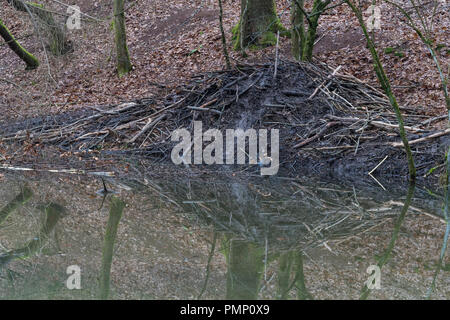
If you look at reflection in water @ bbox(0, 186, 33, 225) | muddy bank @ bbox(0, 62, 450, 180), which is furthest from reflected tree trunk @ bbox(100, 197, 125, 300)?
muddy bank @ bbox(0, 62, 450, 180)

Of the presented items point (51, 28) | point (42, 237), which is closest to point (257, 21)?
point (51, 28)

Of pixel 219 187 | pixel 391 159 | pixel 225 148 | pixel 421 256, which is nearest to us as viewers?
pixel 421 256

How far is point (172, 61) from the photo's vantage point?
1720 cm

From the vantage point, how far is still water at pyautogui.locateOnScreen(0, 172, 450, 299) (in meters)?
4.64

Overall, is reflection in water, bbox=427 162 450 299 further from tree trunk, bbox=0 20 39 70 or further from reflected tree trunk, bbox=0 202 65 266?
tree trunk, bbox=0 20 39 70

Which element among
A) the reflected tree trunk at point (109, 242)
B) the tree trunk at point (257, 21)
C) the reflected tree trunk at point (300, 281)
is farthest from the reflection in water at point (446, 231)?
the tree trunk at point (257, 21)

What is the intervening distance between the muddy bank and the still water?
1150 millimetres

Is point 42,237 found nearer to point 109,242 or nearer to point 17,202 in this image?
point 109,242

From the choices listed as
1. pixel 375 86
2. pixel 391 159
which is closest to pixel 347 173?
pixel 391 159

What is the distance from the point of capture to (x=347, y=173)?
991 centimetres

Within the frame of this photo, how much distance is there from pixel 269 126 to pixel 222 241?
18.6 feet

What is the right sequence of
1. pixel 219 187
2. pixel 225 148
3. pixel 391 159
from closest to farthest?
pixel 219 187 → pixel 391 159 → pixel 225 148

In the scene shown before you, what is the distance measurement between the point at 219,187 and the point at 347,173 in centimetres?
265
